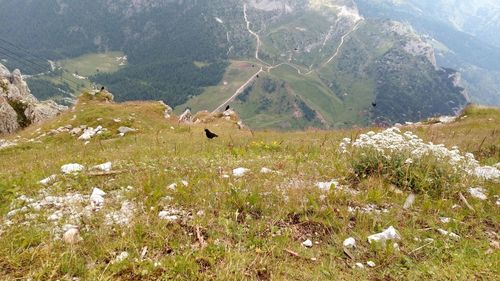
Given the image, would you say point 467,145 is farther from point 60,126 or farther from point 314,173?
point 60,126

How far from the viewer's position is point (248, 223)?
24.4 ft

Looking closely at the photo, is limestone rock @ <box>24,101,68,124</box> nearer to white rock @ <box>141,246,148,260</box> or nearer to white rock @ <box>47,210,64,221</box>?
white rock @ <box>47,210,64,221</box>

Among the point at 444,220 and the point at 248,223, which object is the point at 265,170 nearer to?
the point at 248,223

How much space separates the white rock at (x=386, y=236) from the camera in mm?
6995

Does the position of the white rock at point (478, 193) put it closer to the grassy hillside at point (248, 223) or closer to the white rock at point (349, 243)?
the grassy hillside at point (248, 223)

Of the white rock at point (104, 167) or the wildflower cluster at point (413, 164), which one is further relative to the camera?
the white rock at point (104, 167)

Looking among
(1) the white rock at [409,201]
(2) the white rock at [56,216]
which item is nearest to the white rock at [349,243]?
(1) the white rock at [409,201]

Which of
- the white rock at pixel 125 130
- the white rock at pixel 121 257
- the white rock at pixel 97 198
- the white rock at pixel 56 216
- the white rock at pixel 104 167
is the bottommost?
the white rock at pixel 125 130

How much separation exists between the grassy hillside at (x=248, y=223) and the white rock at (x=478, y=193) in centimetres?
18

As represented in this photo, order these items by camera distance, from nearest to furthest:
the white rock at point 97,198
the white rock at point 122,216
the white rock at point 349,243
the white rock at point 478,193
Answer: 1. the white rock at point 349,243
2. the white rock at point 122,216
3. the white rock at point 97,198
4. the white rock at point 478,193

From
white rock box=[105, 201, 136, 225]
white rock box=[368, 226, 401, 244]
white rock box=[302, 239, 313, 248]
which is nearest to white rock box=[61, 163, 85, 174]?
white rock box=[105, 201, 136, 225]

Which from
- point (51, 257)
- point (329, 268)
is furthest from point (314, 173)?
point (51, 257)

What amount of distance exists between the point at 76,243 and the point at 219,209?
2.75 metres

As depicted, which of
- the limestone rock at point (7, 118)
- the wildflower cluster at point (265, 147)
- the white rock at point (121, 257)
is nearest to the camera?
the white rock at point (121, 257)
